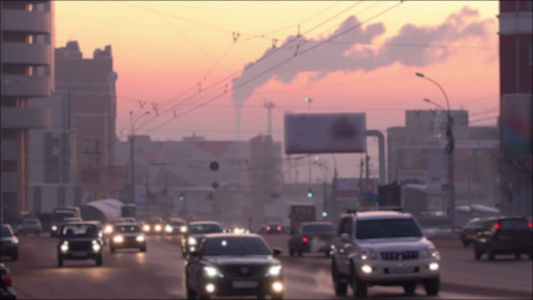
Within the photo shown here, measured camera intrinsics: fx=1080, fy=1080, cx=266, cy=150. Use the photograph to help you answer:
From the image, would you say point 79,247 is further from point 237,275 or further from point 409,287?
point 237,275

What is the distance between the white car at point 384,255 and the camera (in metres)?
22.8

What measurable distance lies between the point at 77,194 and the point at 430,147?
67697mm

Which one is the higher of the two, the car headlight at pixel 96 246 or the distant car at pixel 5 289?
the distant car at pixel 5 289

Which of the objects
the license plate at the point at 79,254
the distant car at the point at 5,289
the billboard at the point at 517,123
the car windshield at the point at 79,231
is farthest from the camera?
the billboard at the point at 517,123

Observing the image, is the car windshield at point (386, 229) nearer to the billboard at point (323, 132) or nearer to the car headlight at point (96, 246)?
the car headlight at point (96, 246)

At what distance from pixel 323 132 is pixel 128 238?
105ft

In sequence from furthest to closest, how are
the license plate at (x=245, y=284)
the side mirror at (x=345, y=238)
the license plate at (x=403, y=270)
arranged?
the side mirror at (x=345, y=238), the license plate at (x=403, y=270), the license plate at (x=245, y=284)

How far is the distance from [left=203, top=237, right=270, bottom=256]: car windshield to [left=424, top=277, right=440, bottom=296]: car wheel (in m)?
3.48

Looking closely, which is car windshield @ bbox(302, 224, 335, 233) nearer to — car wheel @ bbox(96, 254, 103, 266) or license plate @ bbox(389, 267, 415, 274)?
car wheel @ bbox(96, 254, 103, 266)

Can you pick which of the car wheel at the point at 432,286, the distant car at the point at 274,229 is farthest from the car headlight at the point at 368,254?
the distant car at the point at 274,229

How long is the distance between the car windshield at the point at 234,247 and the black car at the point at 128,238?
31.9 metres

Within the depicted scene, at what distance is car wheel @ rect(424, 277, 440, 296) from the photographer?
2303 centimetres

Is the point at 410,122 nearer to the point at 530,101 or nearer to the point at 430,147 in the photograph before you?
the point at 430,147

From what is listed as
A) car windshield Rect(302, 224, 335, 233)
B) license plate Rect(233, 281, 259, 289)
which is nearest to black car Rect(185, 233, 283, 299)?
license plate Rect(233, 281, 259, 289)
